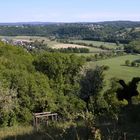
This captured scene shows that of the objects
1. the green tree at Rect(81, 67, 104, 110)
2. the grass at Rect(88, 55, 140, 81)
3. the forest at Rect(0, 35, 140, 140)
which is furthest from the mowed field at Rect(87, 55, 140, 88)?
the forest at Rect(0, 35, 140, 140)

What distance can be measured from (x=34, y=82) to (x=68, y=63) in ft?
39.3

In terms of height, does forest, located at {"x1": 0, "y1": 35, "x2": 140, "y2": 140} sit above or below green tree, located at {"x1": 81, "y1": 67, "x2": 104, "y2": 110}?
above

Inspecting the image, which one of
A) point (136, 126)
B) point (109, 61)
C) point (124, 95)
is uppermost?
point (136, 126)

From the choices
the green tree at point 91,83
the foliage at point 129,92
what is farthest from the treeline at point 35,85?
the foliage at point 129,92

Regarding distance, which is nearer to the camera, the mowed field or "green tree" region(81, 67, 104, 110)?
"green tree" region(81, 67, 104, 110)

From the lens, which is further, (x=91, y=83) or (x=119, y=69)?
(x=119, y=69)

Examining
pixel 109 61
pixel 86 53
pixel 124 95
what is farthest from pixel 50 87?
pixel 86 53

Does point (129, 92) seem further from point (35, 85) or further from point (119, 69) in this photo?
point (119, 69)

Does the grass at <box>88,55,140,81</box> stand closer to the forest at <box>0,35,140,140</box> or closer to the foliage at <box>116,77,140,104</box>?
the forest at <box>0,35,140,140</box>

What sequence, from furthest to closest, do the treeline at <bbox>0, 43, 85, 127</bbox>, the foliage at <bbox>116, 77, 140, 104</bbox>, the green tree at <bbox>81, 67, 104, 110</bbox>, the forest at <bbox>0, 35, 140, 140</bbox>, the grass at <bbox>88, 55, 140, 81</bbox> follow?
the grass at <bbox>88, 55, 140, 81</bbox>
the green tree at <bbox>81, 67, 104, 110</bbox>
the treeline at <bbox>0, 43, 85, 127</bbox>
the foliage at <bbox>116, 77, 140, 104</bbox>
the forest at <bbox>0, 35, 140, 140</bbox>

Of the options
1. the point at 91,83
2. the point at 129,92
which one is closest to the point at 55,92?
the point at 91,83

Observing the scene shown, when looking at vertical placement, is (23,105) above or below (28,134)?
below

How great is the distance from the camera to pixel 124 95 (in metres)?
15.9

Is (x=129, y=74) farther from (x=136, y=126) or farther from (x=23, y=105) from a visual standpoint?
(x=136, y=126)
